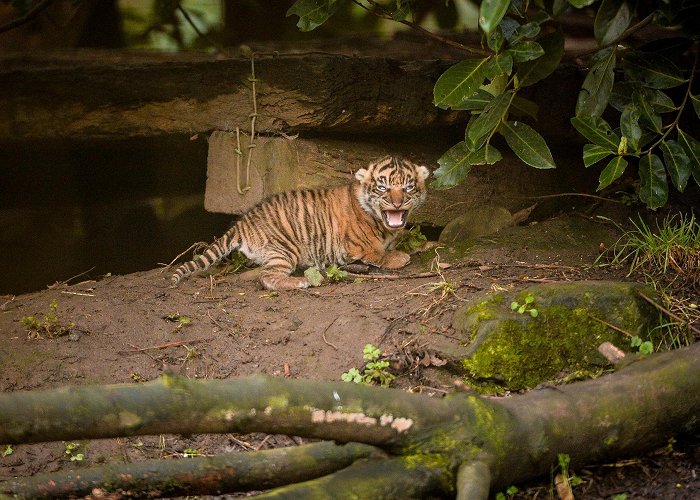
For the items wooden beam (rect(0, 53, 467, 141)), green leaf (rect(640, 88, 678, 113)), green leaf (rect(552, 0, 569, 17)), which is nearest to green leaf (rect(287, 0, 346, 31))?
wooden beam (rect(0, 53, 467, 141))

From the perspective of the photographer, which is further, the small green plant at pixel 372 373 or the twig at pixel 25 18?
the twig at pixel 25 18

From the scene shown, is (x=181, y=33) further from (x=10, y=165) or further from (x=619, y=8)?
(x=619, y=8)

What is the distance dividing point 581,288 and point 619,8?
1.56 meters

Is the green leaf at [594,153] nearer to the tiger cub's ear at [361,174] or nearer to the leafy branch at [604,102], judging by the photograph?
the leafy branch at [604,102]

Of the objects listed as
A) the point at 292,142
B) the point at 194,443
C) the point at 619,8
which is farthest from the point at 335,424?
the point at 292,142

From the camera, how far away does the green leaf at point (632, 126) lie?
15.7ft

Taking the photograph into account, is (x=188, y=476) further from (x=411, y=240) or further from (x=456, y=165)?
(x=411, y=240)

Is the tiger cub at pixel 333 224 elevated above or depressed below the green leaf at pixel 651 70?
below

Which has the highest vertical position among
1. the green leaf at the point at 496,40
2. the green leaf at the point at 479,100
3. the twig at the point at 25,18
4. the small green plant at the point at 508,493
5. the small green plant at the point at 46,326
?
the twig at the point at 25,18

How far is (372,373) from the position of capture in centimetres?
450

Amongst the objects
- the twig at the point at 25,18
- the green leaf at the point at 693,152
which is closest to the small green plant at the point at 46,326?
the twig at the point at 25,18

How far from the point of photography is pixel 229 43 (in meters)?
6.75

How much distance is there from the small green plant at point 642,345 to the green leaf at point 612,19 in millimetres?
1634

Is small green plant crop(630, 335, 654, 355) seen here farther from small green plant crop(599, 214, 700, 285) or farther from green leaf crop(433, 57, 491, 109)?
green leaf crop(433, 57, 491, 109)
